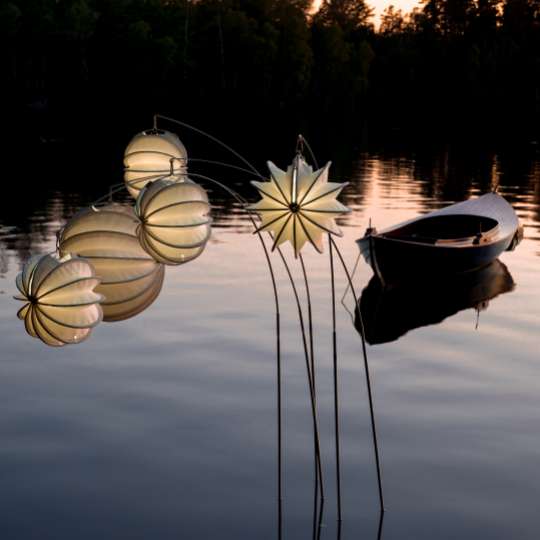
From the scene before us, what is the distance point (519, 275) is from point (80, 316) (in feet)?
55.8

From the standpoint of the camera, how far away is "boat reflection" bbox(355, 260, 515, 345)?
1738 centimetres

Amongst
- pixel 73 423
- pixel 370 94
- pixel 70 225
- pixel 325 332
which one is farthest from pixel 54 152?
pixel 370 94

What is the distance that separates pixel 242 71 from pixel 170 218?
312 feet

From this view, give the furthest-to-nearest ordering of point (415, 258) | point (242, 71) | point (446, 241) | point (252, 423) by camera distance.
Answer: point (242, 71), point (446, 241), point (415, 258), point (252, 423)

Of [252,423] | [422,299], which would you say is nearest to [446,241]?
[422,299]

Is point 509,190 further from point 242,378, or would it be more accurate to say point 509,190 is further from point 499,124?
point 499,124

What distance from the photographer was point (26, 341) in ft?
50.4

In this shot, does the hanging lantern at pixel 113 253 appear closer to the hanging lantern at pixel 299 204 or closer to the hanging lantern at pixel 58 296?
the hanging lantern at pixel 58 296

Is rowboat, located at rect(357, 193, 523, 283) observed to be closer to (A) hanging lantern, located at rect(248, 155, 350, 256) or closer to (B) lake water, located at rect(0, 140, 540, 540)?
(B) lake water, located at rect(0, 140, 540, 540)

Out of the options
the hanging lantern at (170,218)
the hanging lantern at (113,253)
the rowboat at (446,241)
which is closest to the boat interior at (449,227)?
the rowboat at (446,241)

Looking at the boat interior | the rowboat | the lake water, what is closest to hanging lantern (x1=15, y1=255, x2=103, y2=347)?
the lake water

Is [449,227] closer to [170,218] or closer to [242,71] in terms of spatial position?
[170,218]

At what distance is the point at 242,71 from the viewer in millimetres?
99500

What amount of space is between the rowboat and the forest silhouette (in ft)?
162
